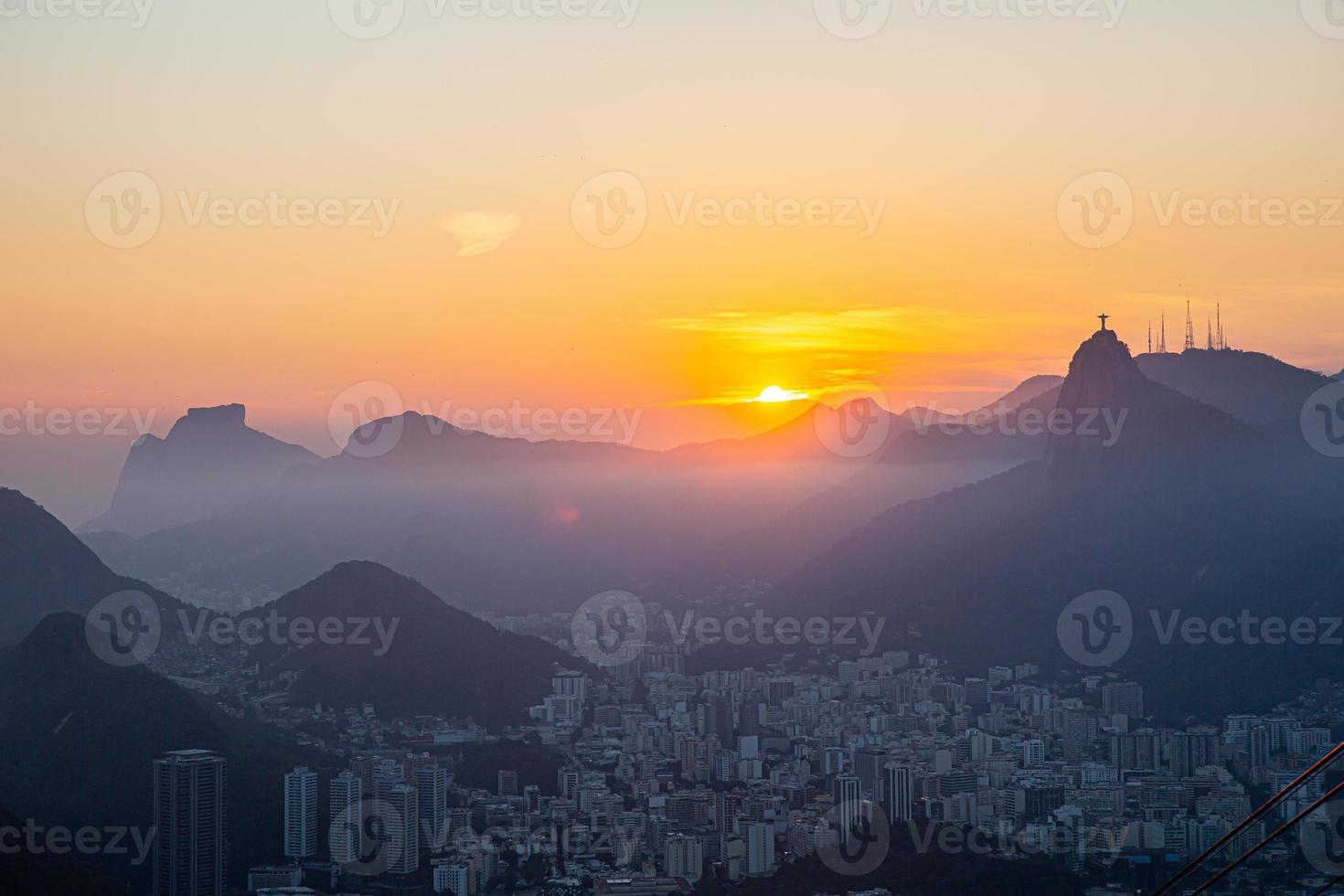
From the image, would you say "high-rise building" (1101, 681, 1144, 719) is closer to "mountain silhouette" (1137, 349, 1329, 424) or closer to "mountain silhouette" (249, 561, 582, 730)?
"mountain silhouette" (249, 561, 582, 730)

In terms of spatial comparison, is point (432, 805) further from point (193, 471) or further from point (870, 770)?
point (193, 471)

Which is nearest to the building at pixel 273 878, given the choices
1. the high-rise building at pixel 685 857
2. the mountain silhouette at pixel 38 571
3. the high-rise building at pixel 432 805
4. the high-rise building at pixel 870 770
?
the high-rise building at pixel 432 805

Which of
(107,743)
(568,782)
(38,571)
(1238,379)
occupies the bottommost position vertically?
(568,782)

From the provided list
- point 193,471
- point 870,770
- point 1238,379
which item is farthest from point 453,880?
point 193,471

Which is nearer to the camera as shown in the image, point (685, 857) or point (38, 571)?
point (685, 857)

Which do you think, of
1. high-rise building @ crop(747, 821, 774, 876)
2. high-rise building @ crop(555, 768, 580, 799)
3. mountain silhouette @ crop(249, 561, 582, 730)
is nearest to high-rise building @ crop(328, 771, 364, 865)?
high-rise building @ crop(555, 768, 580, 799)
